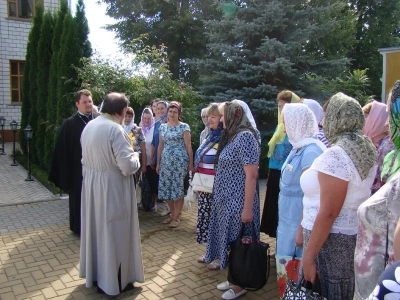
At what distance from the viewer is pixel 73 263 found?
453cm

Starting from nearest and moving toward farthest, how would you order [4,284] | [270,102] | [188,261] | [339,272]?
[339,272]
[4,284]
[188,261]
[270,102]

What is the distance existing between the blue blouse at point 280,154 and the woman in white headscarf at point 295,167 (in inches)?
47.9

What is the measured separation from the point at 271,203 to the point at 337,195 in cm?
233

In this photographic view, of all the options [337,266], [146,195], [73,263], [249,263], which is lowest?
[73,263]

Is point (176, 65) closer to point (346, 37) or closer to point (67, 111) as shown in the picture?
point (346, 37)

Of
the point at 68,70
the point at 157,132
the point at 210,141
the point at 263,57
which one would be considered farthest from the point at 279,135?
the point at 263,57

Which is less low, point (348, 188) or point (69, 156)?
point (348, 188)

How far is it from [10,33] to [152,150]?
14.7 meters

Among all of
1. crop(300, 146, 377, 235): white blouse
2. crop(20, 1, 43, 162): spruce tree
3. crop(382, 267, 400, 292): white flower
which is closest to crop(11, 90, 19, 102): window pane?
crop(20, 1, 43, 162): spruce tree

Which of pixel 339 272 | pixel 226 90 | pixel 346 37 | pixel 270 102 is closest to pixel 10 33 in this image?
pixel 226 90

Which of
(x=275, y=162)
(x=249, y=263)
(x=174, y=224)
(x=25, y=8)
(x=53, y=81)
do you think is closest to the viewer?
(x=249, y=263)

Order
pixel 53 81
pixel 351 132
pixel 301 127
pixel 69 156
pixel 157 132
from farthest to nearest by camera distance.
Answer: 1. pixel 53 81
2. pixel 157 132
3. pixel 69 156
4. pixel 301 127
5. pixel 351 132

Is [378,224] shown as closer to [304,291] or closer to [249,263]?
[304,291]

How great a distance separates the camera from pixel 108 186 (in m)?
3.50
